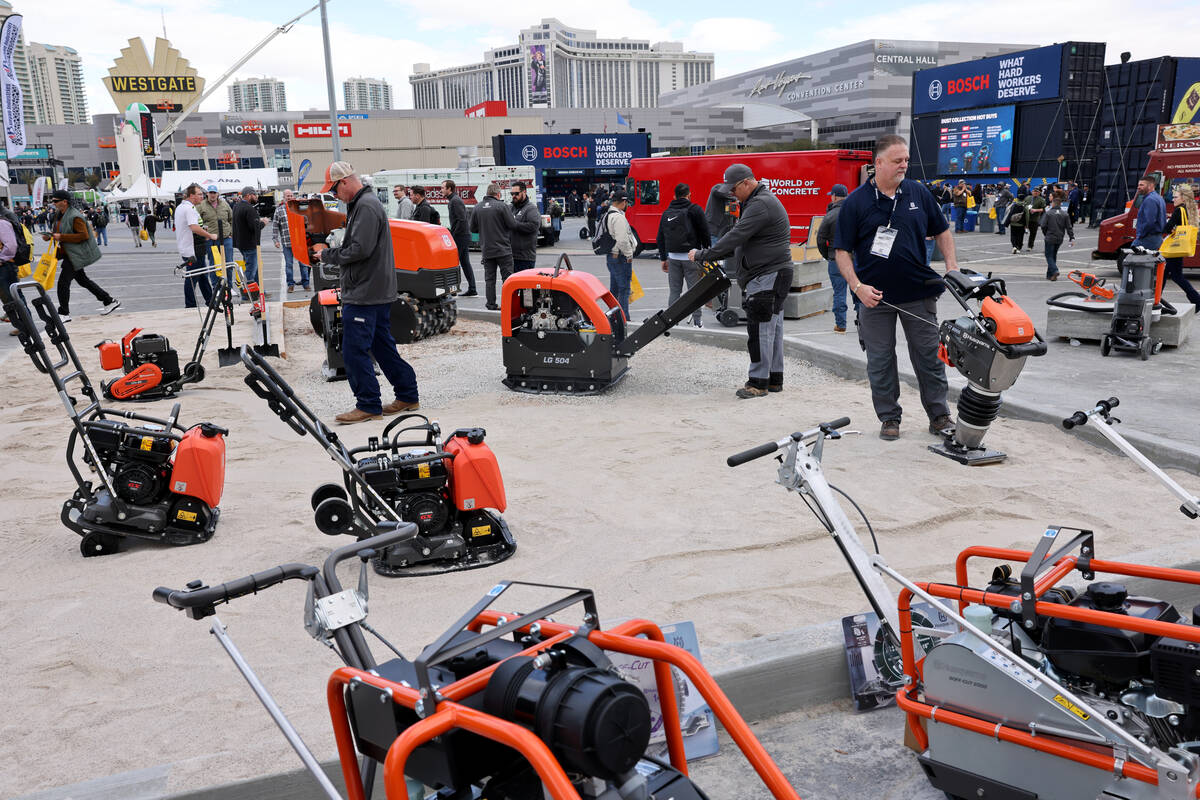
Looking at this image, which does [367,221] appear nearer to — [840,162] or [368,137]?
[840,162]

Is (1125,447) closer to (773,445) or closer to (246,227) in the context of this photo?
(773,445)

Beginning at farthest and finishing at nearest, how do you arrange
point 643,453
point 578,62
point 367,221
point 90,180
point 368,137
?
point 578,62 < point 90,180 < point 368,137 < point 367,221 < point 643,453

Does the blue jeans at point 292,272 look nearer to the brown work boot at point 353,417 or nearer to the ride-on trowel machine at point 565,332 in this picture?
the ride-on trowel machine at point 565,332

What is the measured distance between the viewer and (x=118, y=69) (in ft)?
205

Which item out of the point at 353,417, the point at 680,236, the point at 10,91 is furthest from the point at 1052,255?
the point at 10,91

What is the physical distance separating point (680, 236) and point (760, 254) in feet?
10.8

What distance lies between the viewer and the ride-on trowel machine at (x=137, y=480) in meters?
4.62

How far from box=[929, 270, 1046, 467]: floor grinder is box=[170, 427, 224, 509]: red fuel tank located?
4107 mm

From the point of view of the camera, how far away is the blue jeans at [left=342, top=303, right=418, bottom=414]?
6727 mm

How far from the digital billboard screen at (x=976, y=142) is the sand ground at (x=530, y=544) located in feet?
90.8

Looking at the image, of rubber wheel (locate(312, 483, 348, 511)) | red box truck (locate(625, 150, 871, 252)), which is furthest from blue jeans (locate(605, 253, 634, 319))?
rubber wheel (locate(312, 483, 348, 511))

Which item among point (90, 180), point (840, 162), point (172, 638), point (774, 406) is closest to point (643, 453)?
point (774, 406)

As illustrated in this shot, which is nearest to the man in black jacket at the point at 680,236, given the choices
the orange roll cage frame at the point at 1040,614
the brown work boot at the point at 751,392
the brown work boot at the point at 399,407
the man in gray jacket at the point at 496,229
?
the man in gray jacket at the point at 496,229

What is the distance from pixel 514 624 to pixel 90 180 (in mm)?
96952
